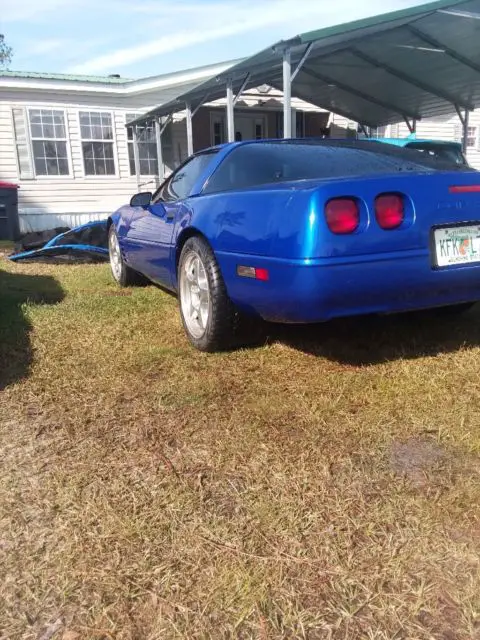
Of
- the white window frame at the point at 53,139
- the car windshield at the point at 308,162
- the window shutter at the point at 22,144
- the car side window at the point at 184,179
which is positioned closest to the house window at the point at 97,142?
the white window frame at the point at 53,139

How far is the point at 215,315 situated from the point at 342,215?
1.02 meters

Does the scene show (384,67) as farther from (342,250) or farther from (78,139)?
(342,250)

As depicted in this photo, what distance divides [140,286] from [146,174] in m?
9.05

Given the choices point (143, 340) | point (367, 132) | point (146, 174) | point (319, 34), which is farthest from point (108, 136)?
point (143, 340)

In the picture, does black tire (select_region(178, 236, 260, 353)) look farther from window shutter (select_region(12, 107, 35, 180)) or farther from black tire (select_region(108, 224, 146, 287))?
window shutter (select_region(12, 107, 35, 180))

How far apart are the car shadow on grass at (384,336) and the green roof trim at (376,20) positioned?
13.3ft

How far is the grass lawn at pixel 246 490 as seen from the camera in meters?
1.45

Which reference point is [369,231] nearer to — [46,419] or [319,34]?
[46,419]

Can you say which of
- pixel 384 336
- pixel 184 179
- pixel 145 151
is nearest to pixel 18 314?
pixel 184 179

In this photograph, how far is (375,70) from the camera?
10477 millimetres

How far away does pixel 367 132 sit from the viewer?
15.2m

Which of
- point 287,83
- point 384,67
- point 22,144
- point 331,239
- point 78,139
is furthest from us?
point 78,139

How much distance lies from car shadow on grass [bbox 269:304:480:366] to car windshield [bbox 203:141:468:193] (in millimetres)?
1016

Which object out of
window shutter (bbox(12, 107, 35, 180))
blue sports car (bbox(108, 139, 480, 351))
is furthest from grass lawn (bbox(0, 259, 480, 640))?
window shutter (bbox(12, 107, 35, 180))
